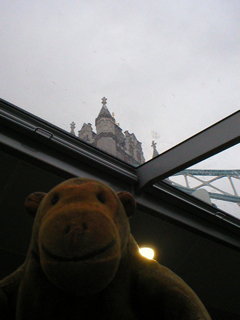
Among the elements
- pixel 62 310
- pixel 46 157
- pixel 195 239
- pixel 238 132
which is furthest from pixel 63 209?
pixel 195 239

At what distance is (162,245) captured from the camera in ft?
14.4

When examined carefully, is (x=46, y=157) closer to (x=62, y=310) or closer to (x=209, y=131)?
(x=209, y=131)

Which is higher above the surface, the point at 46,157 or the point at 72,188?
the point at 46,157

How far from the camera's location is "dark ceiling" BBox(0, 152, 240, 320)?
3.30 meters

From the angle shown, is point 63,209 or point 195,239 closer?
point 63,209

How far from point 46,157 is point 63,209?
2.06 meters

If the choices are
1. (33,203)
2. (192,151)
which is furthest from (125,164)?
(33,203)

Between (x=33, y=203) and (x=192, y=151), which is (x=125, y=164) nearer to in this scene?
(x=192, y=151)

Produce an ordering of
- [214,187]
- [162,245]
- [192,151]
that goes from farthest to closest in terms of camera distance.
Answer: [214,187] → [162,245] → [192,151]

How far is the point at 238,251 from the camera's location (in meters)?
4.93

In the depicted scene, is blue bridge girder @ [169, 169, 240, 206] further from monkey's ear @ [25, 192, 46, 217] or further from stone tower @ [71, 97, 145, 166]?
stone tower @ [71, 97, 145, 166]

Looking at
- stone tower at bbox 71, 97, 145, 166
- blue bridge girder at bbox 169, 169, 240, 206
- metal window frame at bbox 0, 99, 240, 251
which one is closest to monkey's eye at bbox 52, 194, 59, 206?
metal window frame at bbox 0, 99, 240, 251

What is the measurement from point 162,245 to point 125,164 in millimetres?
1480

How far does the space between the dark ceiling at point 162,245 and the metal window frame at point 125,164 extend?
0.53 ft
